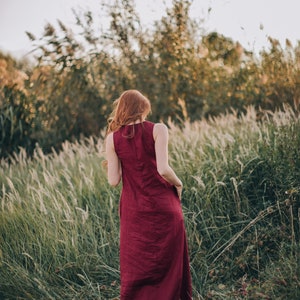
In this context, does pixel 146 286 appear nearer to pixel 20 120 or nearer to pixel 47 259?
pixel 47 259

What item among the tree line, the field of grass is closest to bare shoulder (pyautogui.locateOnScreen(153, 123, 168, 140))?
the field of grass

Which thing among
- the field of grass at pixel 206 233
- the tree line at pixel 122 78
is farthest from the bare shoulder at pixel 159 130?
the tree line at pixel 122 78

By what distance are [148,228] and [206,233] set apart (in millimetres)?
1157

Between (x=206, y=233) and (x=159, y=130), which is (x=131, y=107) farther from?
(x=206, y=233)

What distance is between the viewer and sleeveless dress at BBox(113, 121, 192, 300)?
3.20 metres

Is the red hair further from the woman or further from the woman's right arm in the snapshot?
the woman's right arm

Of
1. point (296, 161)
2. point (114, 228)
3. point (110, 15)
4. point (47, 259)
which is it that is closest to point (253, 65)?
point (110, 15)

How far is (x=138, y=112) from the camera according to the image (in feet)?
10.5

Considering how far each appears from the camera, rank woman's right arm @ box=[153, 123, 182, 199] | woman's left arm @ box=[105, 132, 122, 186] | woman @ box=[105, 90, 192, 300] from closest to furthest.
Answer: woman's right arm @ box=[153, 123, 182, 199] < woman @ box=[105, 90, 192, 300] < woman's left arm @ box=[105, 132, 122, 186]

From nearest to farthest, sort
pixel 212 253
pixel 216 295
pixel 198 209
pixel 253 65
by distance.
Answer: pixel 216 295 < pixel 212 253 < pixel 198 209 < pixel 253 65

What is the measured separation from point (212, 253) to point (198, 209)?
49 cm

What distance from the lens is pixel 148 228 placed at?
3242 millimetres

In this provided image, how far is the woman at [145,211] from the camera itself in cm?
319

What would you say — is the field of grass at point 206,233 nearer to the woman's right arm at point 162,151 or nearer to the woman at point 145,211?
the woman at point 145,211
